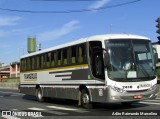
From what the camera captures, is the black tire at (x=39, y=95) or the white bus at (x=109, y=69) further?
the black tire at (x=39, y=95)

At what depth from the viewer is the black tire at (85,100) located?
1672cm

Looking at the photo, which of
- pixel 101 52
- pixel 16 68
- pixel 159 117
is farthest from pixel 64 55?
pixel 16 68

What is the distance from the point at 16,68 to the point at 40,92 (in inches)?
3443

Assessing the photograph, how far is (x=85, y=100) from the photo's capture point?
1698 centimetres

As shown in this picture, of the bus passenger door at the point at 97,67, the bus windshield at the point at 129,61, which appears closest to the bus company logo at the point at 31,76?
the bus passenger door at the point at 97,67

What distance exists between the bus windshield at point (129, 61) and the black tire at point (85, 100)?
2.09 metres

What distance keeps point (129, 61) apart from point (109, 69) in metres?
0.91

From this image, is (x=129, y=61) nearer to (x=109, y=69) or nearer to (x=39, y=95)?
(x=109, y=69)

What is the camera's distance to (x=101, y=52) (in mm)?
15828

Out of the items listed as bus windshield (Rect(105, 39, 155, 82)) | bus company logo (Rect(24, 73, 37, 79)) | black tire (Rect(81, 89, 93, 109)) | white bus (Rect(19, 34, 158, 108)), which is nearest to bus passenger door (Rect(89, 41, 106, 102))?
white bus (Rect(19, 34, 158, 108))

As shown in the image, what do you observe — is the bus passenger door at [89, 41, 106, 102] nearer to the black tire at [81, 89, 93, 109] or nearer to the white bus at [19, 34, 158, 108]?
the white bus at [19, 34, 158, 108]

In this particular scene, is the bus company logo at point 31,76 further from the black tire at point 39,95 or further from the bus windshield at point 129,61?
the bus windshield at point 129,61

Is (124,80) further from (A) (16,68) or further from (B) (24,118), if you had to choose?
(A) (16,68)

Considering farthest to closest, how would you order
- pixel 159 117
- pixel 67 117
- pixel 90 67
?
1. pixel 90 67
2. pixel 67 117
3. pixel 159 117
